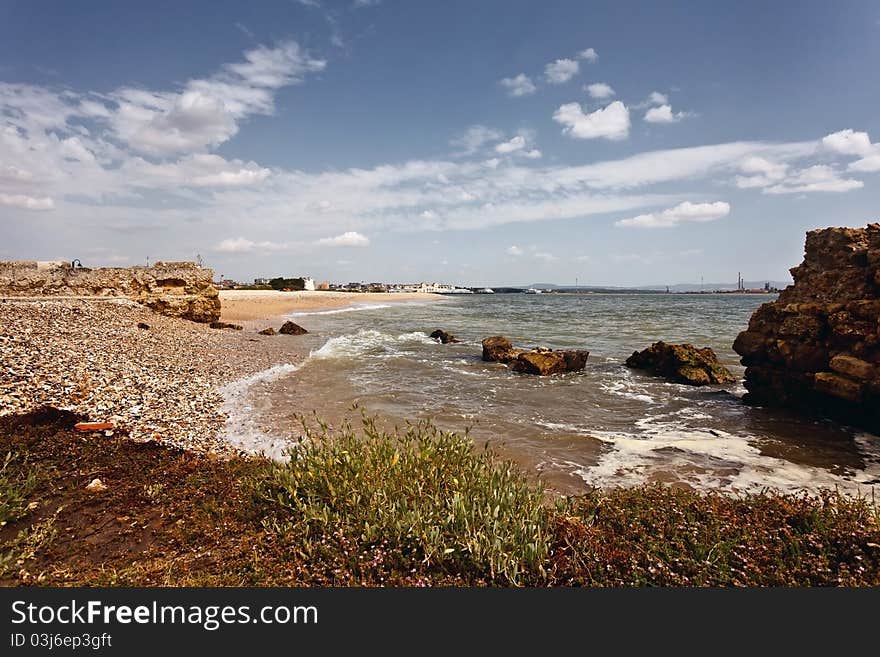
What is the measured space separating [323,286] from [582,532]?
172841 mm

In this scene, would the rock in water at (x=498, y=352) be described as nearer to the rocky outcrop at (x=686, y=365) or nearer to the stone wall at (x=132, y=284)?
the rocky outcrop at (x=686, y=365)

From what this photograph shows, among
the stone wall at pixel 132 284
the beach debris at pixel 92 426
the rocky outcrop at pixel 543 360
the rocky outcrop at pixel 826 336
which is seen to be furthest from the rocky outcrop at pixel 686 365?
the stone wall at pixel 132 284

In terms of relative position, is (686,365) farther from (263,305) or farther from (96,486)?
(263,305)

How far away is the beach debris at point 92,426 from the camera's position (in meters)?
8.09

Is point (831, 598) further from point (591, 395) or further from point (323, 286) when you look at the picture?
point (323, 286)

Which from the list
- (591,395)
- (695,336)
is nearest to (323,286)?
(695,336)

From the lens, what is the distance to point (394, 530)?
4.68 metres

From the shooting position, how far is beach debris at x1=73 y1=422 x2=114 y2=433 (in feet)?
26.5

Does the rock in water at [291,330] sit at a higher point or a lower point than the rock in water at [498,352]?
higher

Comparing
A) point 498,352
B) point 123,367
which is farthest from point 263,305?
point 123,367

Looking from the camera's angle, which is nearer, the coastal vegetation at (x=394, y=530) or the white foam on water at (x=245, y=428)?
the coastal vegetation at (x=394, y=530)

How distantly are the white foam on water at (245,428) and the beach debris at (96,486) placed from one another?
8.05 ft

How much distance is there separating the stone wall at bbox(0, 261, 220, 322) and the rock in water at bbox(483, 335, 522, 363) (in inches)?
733

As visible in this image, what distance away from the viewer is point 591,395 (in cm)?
→ 1540
